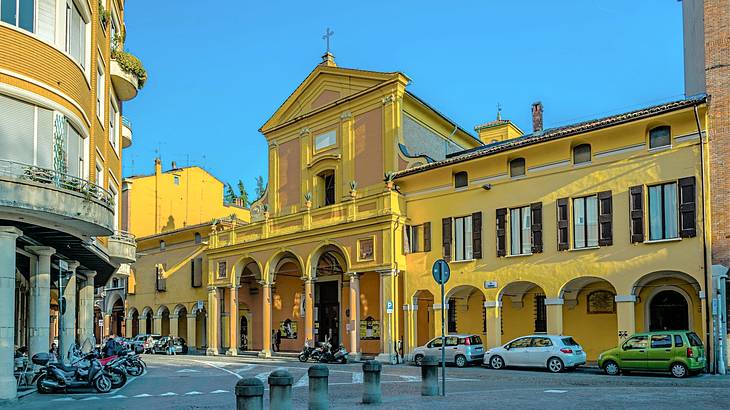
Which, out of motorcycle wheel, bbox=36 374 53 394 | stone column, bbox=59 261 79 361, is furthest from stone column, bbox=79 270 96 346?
motorcycle wheel, bbox=36 374 53 394

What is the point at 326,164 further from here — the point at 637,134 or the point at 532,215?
the point at 637,134

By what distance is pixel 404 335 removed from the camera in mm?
32750

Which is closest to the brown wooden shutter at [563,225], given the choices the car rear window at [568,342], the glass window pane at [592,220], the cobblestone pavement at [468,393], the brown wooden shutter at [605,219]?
the glass window pane at [592,220]

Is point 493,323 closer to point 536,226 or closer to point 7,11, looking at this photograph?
point 536,226

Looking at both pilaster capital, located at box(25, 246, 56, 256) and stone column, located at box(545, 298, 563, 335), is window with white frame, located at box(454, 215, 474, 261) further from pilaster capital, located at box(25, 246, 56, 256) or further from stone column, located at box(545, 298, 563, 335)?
pilaster capital, located at box(25, 246, 56, 256)

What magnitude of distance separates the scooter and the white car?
46.2 ft

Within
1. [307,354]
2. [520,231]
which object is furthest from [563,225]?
[307,354]

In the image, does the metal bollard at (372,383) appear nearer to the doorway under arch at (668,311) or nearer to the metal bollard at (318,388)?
the metal bollard at (318,388)

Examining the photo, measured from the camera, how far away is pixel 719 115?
83.2ft

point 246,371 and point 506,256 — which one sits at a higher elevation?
point 506,256

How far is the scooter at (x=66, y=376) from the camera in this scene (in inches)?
692

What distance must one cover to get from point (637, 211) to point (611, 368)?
6006mm

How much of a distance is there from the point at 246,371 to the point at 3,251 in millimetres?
12311

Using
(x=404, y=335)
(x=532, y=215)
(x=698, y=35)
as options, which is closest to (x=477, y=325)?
(x=404, y=335)
